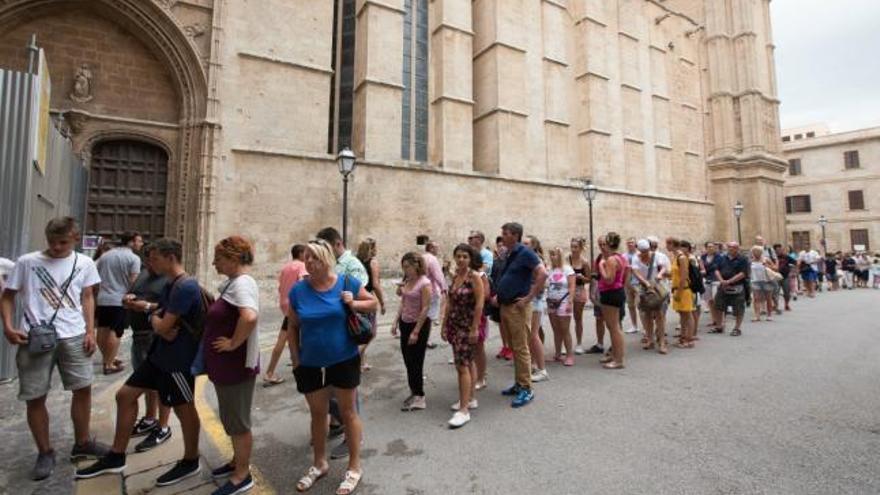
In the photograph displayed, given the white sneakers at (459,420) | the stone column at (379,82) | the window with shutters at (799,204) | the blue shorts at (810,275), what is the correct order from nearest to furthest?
the white sneakers at (459,420) → the blue shorts at (810,275) → the stone column at (379,82) → the window with shutters at (799,204)

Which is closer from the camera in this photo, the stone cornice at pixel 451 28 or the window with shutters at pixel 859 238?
the stone cornice at pixel 451 28

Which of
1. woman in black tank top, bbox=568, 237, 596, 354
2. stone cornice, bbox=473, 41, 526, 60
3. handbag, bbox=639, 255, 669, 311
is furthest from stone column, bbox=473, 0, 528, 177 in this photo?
handbag, bbox=639, 255, 669, 311

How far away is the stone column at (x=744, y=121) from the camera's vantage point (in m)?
24.7

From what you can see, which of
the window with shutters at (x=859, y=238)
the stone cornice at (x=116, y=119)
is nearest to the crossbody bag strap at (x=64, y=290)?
the stone cornice at (x=116, y=119)

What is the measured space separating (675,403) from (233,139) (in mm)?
11921

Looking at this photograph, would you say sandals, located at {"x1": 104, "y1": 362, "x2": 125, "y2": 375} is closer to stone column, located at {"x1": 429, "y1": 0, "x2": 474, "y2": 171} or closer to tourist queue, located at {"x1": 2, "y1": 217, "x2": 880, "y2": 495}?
tourist queue, located at {"x1": 2, "y1": 217, "x2": 880, "y2": 495}

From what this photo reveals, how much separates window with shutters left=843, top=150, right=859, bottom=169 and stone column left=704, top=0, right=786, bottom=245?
16.8m

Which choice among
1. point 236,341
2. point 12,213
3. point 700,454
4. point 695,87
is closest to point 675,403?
point 700,454

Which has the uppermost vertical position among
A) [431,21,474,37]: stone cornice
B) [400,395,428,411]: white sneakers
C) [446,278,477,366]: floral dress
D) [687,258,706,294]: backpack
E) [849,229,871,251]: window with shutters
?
[431,21,474,37]: stone cornice

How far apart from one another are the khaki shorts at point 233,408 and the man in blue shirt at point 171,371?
0.40 m

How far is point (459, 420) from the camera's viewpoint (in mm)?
3576

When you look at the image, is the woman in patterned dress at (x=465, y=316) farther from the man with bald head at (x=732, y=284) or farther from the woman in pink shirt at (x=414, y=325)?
the man with bald head at (x=732, y=284)

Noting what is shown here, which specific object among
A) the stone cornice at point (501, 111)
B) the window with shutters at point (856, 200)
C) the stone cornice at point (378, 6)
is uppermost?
the stone cornice at point (378, 6)

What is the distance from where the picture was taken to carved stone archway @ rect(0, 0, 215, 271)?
10453mm
